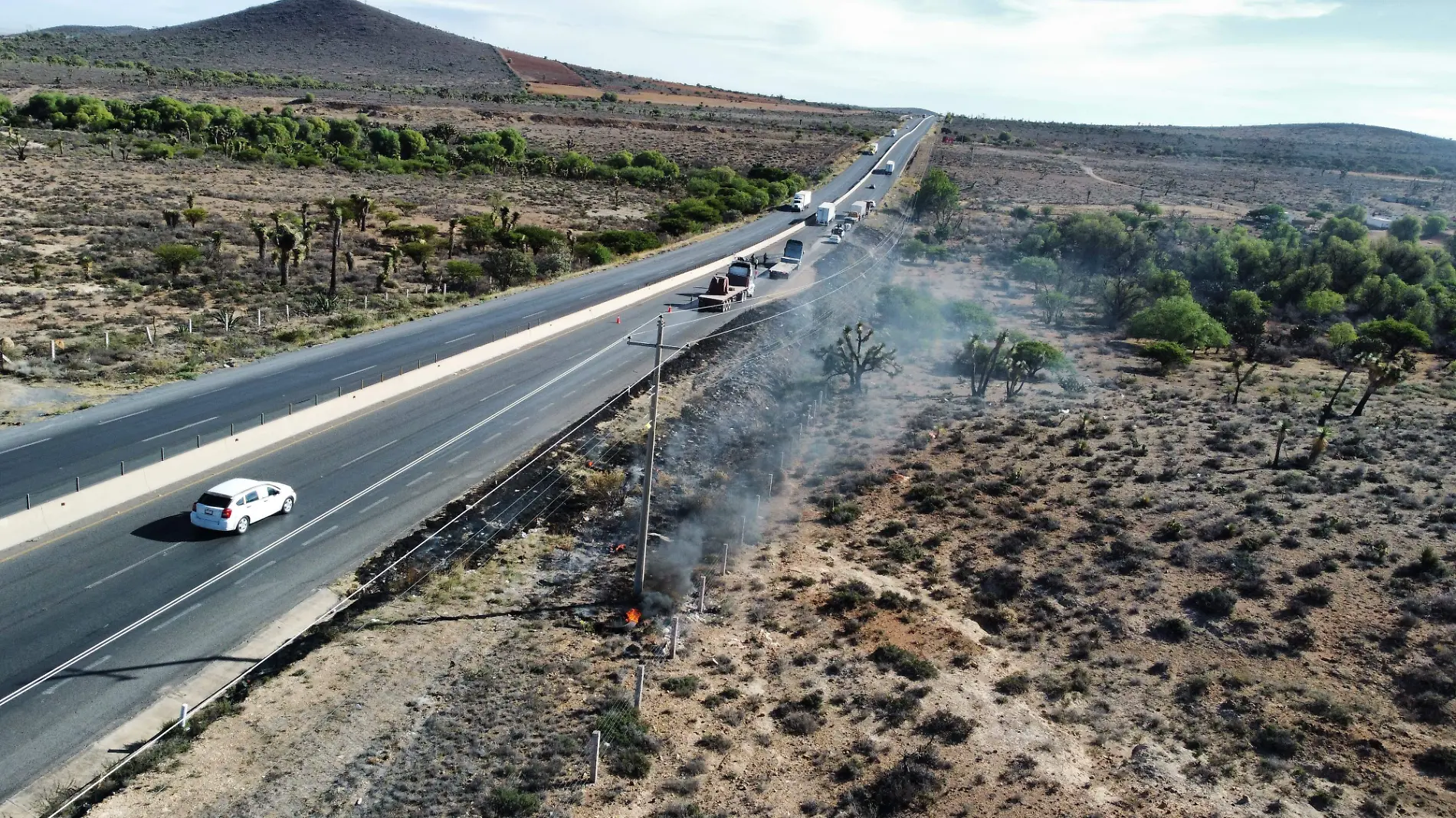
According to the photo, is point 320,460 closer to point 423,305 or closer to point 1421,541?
point 423,305

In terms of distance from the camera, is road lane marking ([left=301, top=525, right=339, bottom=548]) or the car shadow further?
road lane marking ([left=301, top=525, right=339, bottom=548])

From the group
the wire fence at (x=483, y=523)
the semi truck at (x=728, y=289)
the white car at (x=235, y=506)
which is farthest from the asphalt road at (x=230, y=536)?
the semi truck at (x=728, y=289)

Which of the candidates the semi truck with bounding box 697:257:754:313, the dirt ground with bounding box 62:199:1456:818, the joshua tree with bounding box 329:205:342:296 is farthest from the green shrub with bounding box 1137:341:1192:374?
the joshua tree with bounding box 329:205:342:296

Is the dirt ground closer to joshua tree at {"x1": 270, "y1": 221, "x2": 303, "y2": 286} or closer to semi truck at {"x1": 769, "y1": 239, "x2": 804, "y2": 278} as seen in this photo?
joshua tree at {"x1": 270, "y1": 221, "x2": 303, "y2": 286}

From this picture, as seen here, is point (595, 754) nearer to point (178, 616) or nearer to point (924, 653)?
point (924, 653)

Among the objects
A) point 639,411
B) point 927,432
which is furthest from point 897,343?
point 639,411

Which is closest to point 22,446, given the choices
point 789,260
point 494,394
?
point 494,394
